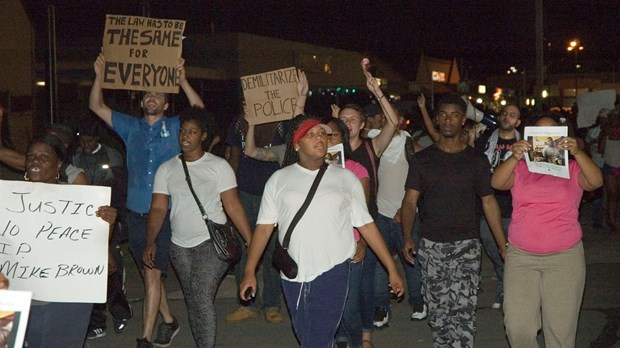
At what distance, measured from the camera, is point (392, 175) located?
8672mm

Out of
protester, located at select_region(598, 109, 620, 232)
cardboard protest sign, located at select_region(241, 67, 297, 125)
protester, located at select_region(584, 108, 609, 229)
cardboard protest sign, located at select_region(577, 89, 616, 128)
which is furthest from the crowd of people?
cardboard protest sign, located at select_region(577, 89, 616, 128)

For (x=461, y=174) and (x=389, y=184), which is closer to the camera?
(x=461, y=174)

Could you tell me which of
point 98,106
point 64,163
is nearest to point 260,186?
point 98,106

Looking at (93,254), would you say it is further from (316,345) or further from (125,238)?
(125,238)

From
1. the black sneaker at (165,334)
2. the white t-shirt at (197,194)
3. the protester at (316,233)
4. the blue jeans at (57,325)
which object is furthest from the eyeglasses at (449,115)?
the black sneaker at (165,334)

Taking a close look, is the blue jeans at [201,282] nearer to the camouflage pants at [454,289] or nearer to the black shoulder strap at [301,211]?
the black shoulder strap at [301,211]

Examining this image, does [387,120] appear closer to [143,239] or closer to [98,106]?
[143,239]

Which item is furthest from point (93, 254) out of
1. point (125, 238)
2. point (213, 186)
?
point (125, 238)

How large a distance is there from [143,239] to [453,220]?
8.80 feet

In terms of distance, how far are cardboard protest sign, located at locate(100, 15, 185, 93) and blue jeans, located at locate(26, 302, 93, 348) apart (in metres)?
2.95

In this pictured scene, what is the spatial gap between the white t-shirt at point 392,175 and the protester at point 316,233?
270cm

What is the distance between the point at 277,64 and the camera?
32344 mm

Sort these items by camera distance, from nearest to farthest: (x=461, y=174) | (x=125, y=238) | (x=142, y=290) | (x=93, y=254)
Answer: (x=93, y=254)
(x=461, y=174)
(x=125, y=238)
(x=142, y=290)

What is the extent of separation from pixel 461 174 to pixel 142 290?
208 inches
